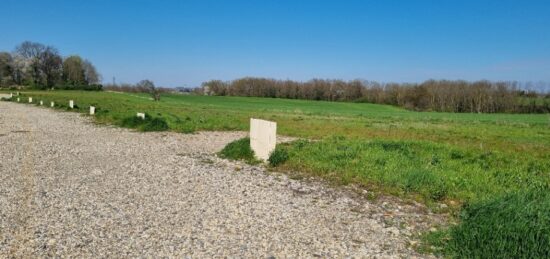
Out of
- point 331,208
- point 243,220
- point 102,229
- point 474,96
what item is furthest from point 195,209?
point 474,96

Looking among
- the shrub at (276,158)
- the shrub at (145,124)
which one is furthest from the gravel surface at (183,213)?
the shrub at (145,124)

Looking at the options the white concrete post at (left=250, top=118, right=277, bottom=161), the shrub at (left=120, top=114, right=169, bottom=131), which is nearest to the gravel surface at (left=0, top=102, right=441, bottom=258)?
the white concrete post at (left=250, top=118, right=277, bottom=161)

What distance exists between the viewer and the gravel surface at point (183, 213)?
18.3ft

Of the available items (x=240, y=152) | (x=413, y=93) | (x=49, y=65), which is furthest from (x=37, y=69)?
(x=240, y=152)

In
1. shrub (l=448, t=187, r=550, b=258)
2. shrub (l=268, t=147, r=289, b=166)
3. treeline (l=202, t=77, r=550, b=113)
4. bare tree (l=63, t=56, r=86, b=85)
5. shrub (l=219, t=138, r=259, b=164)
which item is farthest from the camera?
bare tree (l=63, t=56, r=86, b=85)

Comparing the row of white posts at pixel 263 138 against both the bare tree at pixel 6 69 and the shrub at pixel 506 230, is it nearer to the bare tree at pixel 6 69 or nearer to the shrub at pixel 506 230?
the shrub at pixel 506 230

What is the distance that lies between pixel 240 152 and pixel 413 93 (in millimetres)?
95090

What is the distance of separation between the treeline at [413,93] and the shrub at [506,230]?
87276 millimetres

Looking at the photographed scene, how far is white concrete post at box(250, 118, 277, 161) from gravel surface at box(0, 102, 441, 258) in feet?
2.79

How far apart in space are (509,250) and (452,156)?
8577 millimetres

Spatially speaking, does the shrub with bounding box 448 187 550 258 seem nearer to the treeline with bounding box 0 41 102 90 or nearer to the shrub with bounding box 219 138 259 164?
the shrub with bounding box 219 138 259 164

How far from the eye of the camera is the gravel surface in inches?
219

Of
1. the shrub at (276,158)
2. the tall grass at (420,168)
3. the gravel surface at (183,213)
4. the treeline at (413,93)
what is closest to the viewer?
the gravel surface at (183,213)

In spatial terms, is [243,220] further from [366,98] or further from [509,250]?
[366,98]
